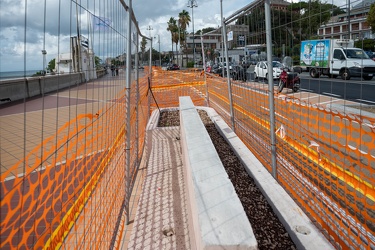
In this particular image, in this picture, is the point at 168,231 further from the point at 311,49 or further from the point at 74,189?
the point at 311,49

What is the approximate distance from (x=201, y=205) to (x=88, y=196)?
1.50m

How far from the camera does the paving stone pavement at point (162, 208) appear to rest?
3.17 metres

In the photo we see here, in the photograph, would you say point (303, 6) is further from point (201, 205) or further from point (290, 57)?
point (201, 205)

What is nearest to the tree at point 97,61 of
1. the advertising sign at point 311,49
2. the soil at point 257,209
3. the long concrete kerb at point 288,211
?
the soil at point 257,209

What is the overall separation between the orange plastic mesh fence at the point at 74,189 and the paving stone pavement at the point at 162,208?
0.89ft

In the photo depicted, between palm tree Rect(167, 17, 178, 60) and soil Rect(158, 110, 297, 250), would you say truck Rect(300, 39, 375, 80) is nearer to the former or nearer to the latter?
soil Rect(158, 110, 297, 250)

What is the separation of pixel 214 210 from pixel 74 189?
1.43m

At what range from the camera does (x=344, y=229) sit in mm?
2779

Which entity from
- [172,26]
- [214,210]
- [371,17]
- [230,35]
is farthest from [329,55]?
[172,26]

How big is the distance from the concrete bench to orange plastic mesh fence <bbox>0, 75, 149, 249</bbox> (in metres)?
0.95

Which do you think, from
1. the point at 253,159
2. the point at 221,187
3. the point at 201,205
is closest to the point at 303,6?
the point at 253,159

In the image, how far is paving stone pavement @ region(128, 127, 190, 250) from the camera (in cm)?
317

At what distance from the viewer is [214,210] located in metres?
1.92

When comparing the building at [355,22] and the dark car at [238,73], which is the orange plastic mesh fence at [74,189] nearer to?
the dark car at [238,73]
